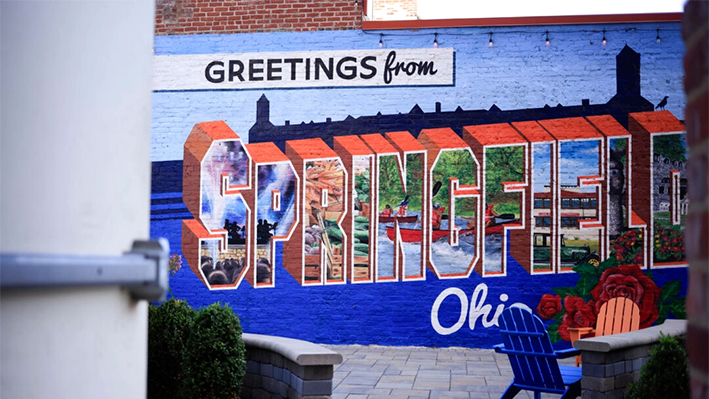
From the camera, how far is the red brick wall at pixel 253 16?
10.9 metres

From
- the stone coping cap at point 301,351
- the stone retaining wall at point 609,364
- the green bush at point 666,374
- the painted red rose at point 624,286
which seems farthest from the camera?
the painted red rose at point 624,286

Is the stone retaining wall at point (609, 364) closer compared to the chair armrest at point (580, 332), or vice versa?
the stone retaining wall at point (609, 364)

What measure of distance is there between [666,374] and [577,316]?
17.5 ft

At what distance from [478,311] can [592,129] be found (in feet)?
9.86

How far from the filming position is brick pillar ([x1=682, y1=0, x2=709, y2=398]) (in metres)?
0.98

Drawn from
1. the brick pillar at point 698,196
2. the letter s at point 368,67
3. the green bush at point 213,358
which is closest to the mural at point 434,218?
the letter s at point 368,67

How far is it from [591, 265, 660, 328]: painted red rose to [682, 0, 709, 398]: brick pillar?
9.48 metres

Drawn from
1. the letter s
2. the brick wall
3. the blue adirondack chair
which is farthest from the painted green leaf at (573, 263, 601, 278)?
the brick wall

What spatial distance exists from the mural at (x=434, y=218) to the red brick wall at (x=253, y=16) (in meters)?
1.25

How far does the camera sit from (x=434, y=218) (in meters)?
10.5

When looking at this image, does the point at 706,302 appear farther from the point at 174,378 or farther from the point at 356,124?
the point at 356,124

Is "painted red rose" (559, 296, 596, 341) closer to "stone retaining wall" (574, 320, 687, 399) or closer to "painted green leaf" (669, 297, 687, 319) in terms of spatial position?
"painted green leaf" (669, 297, 687, 319)

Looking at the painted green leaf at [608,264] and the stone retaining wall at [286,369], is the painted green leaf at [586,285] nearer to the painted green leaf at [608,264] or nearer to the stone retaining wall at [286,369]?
the painted green leaf at [608,264]

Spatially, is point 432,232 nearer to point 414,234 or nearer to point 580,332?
point 414,234
